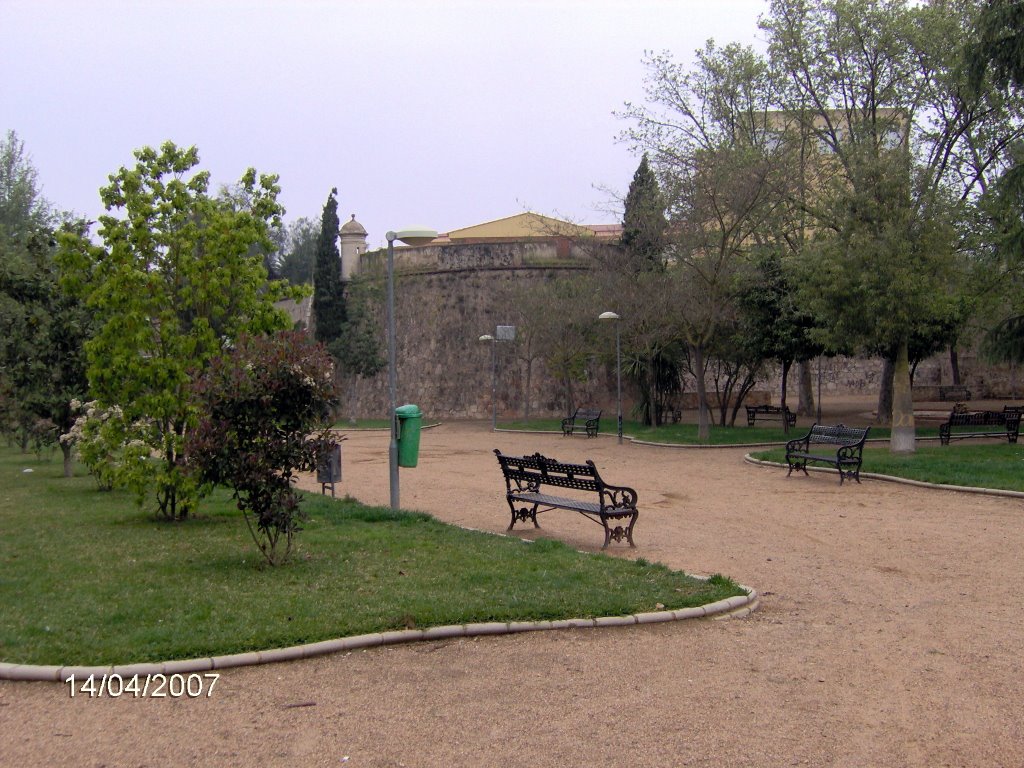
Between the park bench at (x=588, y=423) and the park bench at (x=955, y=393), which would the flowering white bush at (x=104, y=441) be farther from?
the park bench at (x=955, y=393)

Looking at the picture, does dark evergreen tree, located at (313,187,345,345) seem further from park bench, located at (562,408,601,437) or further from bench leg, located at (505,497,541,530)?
bench leg, located at (505,497,541,530)

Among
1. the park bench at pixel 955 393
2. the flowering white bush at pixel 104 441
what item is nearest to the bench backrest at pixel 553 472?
the flowering white bush at pixel 104 441

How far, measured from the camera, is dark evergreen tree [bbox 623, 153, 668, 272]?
2438cm

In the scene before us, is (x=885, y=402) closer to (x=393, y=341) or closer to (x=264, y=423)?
(x=393, y=341)

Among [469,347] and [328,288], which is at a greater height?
[328,288]

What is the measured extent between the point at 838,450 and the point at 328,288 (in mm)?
30825

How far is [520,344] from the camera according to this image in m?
38.6

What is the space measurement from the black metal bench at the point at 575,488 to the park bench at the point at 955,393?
1291 inches

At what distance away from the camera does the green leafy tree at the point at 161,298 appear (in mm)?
10516

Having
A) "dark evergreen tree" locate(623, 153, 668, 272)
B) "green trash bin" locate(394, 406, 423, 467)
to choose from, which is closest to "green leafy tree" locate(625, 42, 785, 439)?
"dark evergreen tree" locate(623, 153, 668, 272)

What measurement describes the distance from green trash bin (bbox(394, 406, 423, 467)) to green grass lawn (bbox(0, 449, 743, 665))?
1413mm

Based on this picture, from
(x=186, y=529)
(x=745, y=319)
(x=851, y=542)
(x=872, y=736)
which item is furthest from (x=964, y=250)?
(x=872, y=736)

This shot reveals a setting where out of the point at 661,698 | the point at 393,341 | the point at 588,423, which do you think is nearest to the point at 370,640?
the point at 661,698

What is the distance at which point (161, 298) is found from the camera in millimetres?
10672
